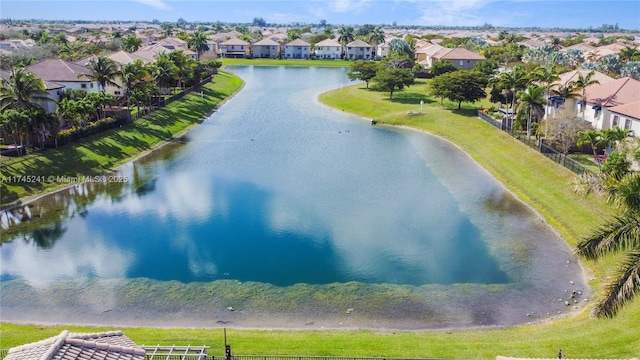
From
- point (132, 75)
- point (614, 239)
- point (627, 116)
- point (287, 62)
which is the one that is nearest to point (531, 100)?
point (627, 116)

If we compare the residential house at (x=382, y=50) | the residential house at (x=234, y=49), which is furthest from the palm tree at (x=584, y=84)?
the residential house at (x=234, y=49)

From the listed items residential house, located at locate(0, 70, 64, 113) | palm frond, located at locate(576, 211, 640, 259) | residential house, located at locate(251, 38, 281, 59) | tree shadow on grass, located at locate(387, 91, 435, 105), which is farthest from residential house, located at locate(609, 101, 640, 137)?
residential house, located at locate(251, 38, 281, 59)

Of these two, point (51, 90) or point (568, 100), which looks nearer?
point (51, 90)

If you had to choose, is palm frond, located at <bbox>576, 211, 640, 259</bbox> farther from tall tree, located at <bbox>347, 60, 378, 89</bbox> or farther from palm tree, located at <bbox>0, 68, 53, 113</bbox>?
tall tree, located at <bbox>347, 60, 378, 89</bbox>

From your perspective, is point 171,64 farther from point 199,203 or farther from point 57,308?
point 57,308

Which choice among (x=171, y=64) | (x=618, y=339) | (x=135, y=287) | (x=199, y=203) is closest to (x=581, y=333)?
(x=618, y=339)

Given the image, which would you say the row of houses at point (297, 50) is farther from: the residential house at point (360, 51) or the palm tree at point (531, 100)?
the palm tree at point (531, 100)

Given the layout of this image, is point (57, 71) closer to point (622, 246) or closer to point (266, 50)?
point (622, 246)
